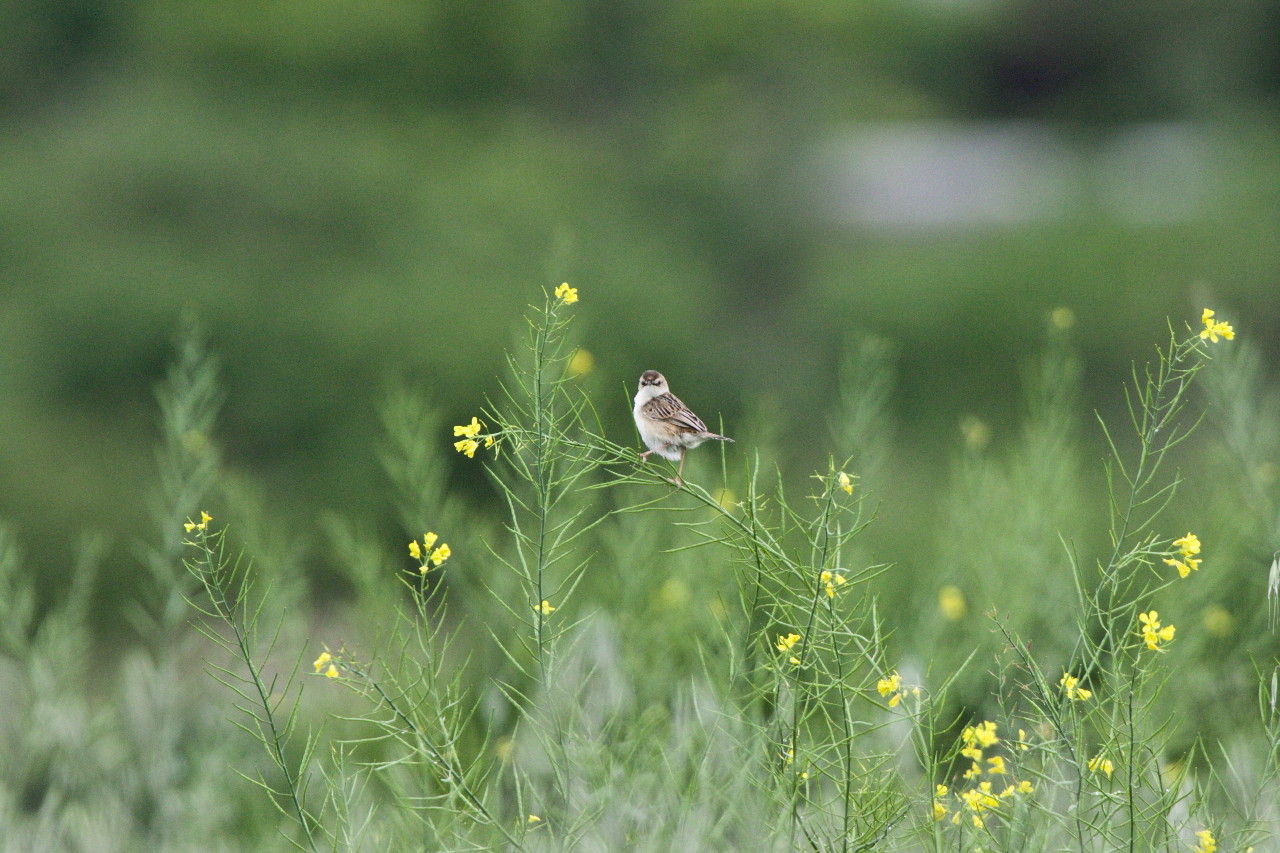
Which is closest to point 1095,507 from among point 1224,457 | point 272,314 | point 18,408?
point 1224,457

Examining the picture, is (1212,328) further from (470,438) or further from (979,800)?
(470,438)

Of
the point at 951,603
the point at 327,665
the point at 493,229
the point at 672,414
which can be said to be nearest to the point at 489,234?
the point at 493,229

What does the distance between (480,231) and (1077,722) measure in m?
13.3

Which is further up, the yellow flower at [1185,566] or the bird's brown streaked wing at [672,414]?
the yellow flower at [1185,566]

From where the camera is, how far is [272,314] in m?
13.1

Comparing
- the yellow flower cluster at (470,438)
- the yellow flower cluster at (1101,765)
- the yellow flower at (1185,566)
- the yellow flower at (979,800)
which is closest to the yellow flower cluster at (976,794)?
the yellow flower at (979,800)

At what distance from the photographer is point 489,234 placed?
14.5 m

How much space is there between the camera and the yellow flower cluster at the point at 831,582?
1.63m

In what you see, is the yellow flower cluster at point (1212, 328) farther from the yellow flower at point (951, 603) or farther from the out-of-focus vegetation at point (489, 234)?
the out-of-focus vegetation at point (489, 234)

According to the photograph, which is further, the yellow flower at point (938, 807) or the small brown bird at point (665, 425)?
the small brown bird at point (665, 425)

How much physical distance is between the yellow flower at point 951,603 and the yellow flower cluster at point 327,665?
6.70 ft

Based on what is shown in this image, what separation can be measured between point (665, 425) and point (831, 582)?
36 centimetres

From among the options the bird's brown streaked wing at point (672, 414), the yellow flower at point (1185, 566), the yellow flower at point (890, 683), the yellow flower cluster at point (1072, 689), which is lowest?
the yellow flower cluster at point (1072, 689)

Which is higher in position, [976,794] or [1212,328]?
[1212,328]
